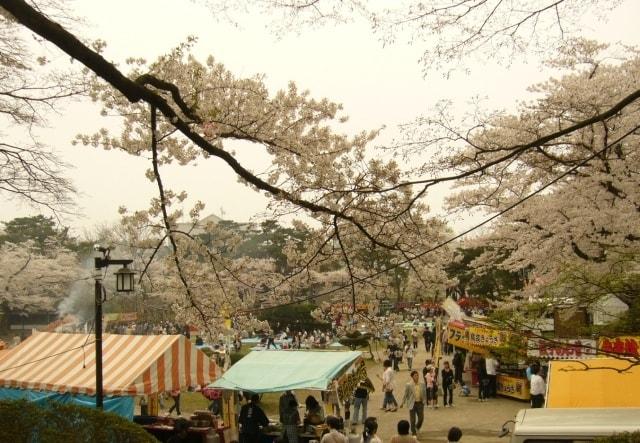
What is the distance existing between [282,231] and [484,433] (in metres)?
29.4

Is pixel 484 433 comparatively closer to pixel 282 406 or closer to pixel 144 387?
pixel 282 406

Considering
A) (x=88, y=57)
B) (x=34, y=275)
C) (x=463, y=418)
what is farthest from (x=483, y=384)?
(x=34, y=275)

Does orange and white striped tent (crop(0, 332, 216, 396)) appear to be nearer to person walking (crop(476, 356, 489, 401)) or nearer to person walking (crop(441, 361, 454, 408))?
person walking (crop(441, 361, 454, 408))

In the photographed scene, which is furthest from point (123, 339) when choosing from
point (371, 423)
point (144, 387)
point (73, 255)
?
point (73, 255)

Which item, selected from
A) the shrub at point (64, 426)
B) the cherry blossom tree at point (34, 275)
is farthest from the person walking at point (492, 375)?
the cherry blossom tree at point (34, 275)

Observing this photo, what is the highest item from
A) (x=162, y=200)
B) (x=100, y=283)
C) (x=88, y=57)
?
(x=88, y=57)

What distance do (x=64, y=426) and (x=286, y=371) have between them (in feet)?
21.5

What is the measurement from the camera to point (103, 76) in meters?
5.27

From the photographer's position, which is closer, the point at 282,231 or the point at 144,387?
the point at 144,387

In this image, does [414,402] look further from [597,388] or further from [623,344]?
[597,388]

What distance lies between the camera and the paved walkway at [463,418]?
12828 mm

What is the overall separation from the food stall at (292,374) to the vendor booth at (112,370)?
573 mm

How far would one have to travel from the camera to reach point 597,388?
788cm

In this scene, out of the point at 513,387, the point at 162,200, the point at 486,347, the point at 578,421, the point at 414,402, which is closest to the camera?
the point at 578,421
